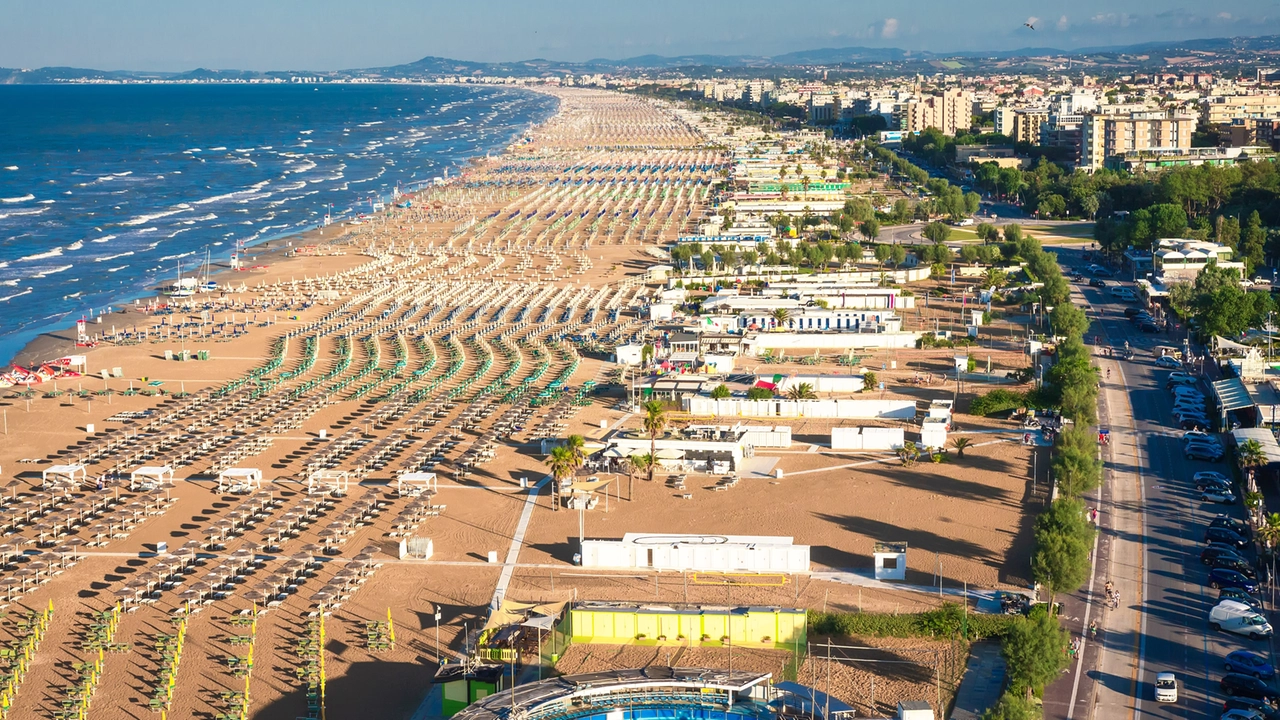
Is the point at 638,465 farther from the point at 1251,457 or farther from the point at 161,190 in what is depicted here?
the point at 161,190

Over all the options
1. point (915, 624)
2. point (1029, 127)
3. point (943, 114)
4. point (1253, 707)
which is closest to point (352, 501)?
point (915, 624)

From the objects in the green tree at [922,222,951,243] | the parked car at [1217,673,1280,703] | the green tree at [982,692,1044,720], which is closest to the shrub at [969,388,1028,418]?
the parked car at [1217,673,1280,703]

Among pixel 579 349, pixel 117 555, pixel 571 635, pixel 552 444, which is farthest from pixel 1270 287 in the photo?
pixel 117 555

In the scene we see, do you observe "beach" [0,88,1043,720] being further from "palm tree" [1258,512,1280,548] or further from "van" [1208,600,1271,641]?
"palm tree" [1258,512,1280,548]

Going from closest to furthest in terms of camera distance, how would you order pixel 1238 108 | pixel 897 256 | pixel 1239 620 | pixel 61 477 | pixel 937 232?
pixel 1239 620 → pixel 61 477 → pixel 897 256 → pixel 937 232 → pixel 1238 108

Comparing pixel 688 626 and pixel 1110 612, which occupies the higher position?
pixel 688 626
